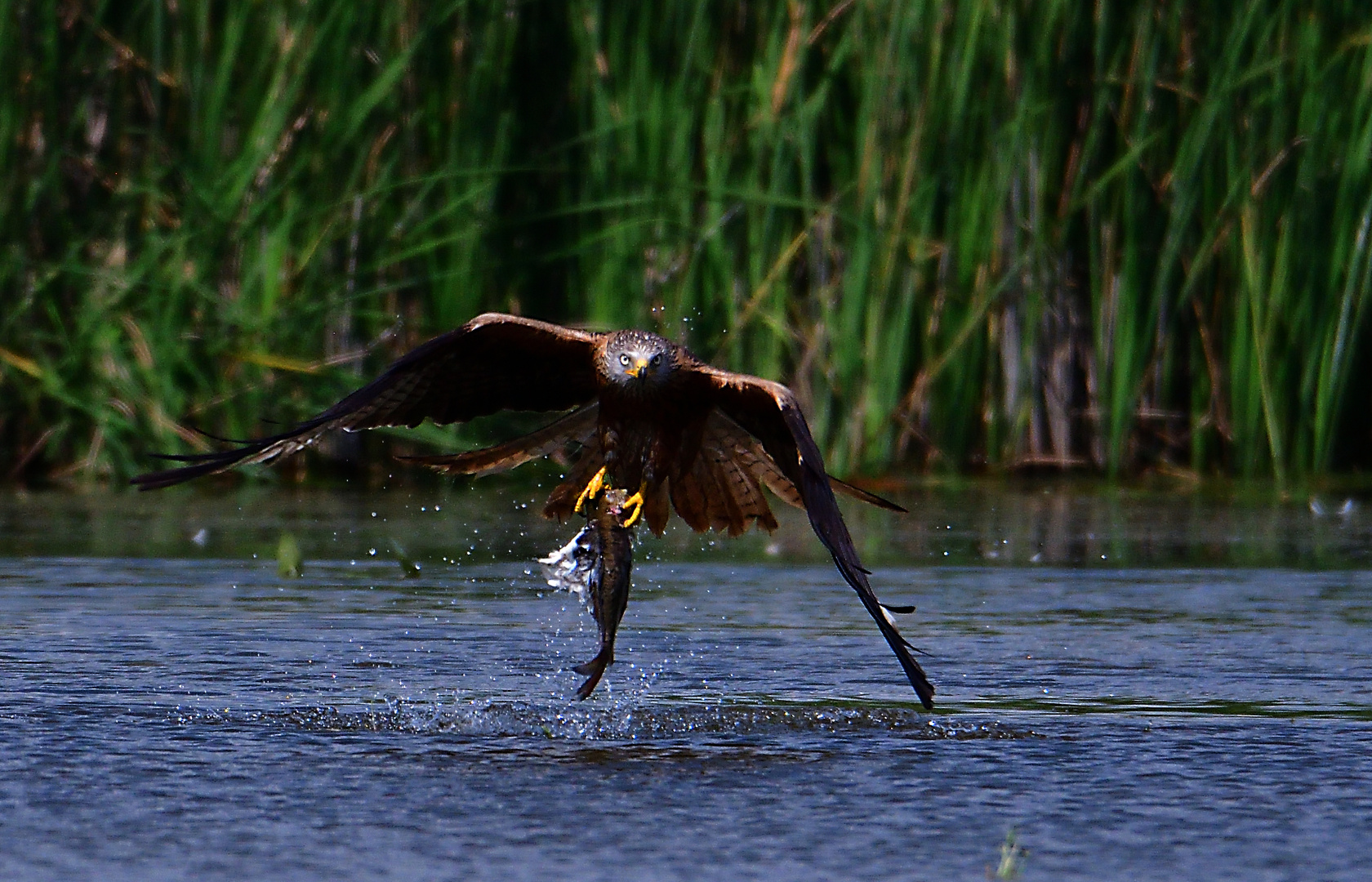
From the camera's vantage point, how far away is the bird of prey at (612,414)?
17.6 ft

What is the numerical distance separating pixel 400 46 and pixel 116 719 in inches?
180

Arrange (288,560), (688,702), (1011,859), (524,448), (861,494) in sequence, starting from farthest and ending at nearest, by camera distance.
A: (288,560)
(524,448)
(861,494)
(688,702)
(1011,859)

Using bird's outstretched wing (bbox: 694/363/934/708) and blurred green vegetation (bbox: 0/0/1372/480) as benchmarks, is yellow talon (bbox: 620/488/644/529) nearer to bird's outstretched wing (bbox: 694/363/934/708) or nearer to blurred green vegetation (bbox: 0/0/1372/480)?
bird's outstretched wing (bbox: 694/363/934/708)

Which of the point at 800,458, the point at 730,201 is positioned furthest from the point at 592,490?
the point at 730,201

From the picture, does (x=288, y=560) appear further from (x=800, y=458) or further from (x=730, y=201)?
(x=730, y=201)

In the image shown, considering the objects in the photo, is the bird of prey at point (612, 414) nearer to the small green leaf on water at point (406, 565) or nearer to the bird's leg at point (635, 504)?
the bird's leg at point (635, 504)

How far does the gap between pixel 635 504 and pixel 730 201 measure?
10.6 feet

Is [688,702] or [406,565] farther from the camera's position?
[406,565]

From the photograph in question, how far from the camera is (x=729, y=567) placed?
23.6 feet

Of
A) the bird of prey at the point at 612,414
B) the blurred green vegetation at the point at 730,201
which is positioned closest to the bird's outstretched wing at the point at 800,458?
the bird of prey at the point at 612,414

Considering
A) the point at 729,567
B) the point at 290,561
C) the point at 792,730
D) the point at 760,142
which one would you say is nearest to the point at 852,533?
the point at 729,567

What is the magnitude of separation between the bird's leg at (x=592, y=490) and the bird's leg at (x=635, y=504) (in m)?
0.07

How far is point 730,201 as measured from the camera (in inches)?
341

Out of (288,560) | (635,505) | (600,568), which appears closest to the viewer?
(600,568)
